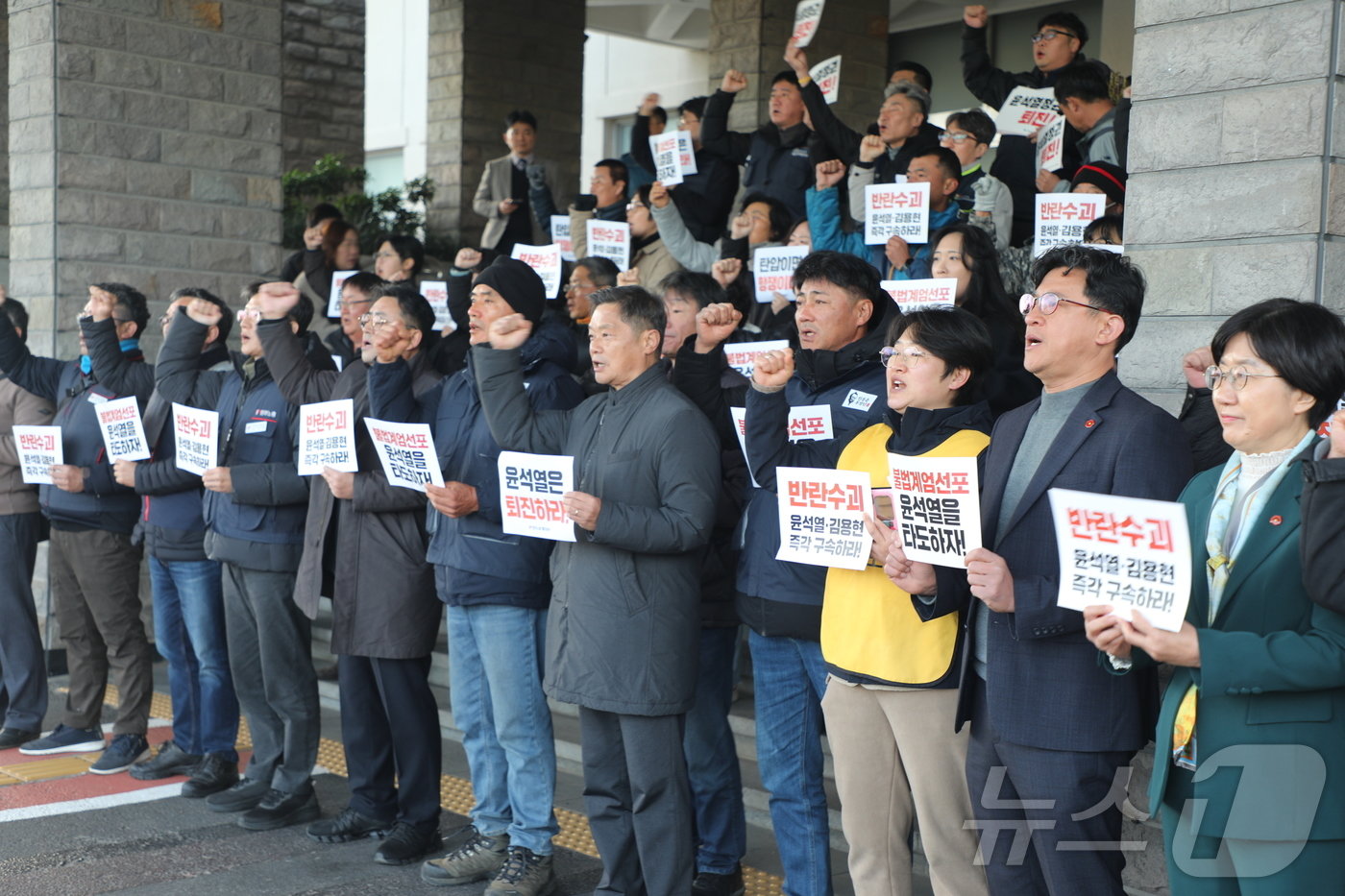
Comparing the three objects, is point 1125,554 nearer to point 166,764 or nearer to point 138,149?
point 166,764

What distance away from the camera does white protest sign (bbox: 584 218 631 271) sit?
26.8ft

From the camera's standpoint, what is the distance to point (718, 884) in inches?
195

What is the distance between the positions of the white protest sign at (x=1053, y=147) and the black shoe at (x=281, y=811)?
4.76 metres

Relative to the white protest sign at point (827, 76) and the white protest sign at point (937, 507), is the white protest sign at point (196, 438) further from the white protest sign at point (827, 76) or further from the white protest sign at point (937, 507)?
the white protest sign at point (827, 76)

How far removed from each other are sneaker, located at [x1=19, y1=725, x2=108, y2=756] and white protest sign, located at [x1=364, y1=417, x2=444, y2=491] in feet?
10.2

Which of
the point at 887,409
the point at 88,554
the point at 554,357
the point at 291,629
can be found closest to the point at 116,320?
the point at 88,554

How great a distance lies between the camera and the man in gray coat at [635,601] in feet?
14.4

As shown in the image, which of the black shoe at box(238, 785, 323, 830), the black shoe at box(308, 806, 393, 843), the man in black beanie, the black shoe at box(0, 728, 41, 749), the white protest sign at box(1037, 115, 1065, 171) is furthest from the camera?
the black shoe at box(0, 728, 41, 749)

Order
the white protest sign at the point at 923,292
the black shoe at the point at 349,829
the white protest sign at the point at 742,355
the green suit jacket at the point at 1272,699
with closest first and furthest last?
the green suit jacket at the point at 1272,699
the white protest sign at the point at 923,292
the white protest sign at the point at 742,355
the black shoe at the point at 349,829

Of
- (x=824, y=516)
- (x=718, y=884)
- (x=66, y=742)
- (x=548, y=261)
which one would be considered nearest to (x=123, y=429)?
(x=66, y=742)

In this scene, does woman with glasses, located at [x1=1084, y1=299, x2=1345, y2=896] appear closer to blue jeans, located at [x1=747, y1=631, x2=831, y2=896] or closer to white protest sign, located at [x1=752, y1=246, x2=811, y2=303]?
blue jeans, located at [x1=747, y1=631, x2=831, y2=896]

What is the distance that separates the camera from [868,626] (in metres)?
3.80

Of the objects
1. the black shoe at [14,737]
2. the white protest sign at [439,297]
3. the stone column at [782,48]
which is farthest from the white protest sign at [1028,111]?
the black shoe at [14,737]

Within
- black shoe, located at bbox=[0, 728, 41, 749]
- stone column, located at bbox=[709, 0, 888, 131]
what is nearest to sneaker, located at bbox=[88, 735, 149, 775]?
black shoe, located at bbox=[0, 728, 41, 749]
